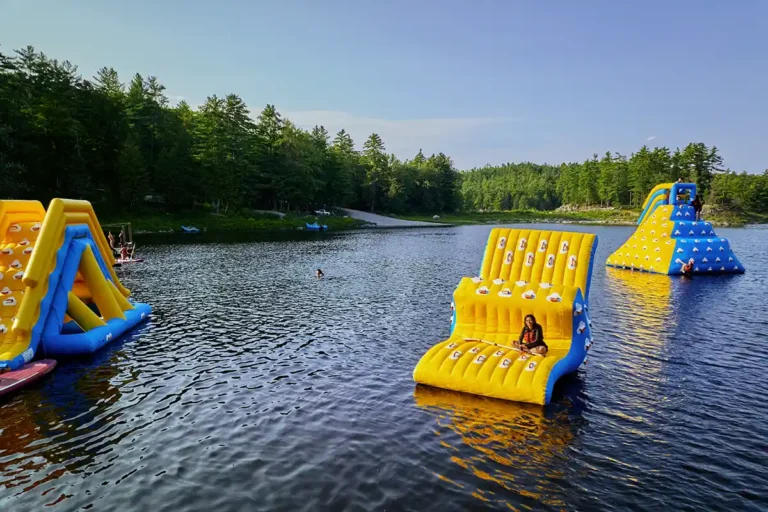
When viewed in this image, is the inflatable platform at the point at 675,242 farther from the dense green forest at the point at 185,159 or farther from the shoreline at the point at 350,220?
the dense green forest at the point at 185,159

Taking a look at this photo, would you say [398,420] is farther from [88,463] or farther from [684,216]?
[684,216]

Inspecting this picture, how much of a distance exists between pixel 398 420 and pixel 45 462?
27.3 feet

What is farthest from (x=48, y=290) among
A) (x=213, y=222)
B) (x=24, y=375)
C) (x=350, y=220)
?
(x=350, y=220)

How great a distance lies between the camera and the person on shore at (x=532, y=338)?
1572cm

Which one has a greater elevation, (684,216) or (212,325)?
(684,216)

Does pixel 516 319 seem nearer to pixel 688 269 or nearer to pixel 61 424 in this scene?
pixel 61 424

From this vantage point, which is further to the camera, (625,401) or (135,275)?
(135,275)

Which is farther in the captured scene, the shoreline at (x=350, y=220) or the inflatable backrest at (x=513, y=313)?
the shoreline at (x=350, y=220)

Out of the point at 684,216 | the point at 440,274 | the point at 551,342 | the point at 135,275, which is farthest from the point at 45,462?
the point at 684,216

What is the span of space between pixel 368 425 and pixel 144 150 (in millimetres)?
96748

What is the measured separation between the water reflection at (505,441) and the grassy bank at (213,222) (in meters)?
75.5

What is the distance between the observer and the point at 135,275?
128 ft

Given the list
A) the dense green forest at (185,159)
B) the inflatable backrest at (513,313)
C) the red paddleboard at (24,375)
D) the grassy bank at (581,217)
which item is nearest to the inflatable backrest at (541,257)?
the inflatable backrest at (513,313)

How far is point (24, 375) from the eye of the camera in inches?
637
